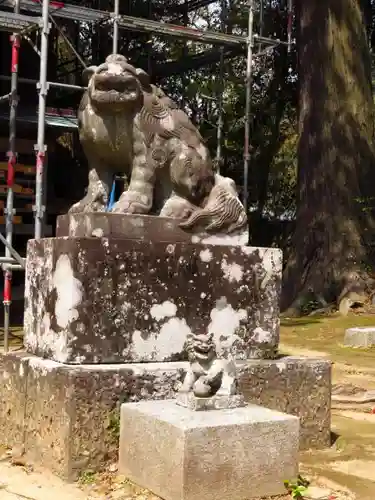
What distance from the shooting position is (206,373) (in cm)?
359

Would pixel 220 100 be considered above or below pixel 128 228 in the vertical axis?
above

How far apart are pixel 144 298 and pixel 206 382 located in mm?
644

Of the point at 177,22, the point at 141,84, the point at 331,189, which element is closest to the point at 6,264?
the point at 141,84

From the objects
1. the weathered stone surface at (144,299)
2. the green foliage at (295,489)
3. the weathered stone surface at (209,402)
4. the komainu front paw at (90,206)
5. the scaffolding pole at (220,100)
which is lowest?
the green foliage at (295,489)

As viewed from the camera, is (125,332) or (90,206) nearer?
(125,332)

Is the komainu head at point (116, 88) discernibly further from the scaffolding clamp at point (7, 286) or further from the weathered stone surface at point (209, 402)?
the scaffolding clamp at point (7, 286)

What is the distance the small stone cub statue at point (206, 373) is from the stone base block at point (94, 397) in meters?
0.28

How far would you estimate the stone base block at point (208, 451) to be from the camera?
123 inches

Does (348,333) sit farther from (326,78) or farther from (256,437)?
(256,437)

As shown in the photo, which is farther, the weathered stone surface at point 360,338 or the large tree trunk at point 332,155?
the large tree trunk at point 332,155

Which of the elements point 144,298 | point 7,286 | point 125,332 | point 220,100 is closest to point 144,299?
point 144,298

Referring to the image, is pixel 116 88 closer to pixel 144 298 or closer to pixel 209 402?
pixel 144 298

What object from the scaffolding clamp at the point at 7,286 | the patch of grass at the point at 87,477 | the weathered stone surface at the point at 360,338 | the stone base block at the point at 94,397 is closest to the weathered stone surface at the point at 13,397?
the stone base block at the point at 94,397

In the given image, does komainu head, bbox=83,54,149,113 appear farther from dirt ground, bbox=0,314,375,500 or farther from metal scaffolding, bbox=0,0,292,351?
metal scaffolding, bbox=0,0,292,351
